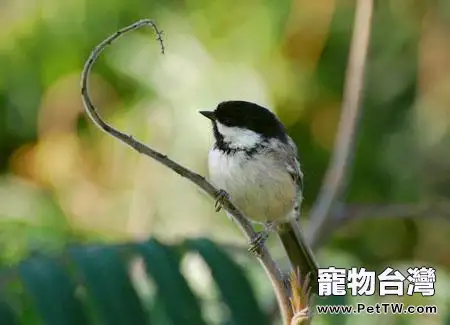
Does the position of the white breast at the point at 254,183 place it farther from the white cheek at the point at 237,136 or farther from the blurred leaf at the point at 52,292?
the blurred leaf at the point at 52,292

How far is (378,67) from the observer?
2.66 metres

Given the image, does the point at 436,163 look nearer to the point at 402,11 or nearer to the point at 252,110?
the point at 402,11

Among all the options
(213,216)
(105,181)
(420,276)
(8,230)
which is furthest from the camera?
(105,181)

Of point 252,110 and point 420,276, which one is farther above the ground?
point 252,110

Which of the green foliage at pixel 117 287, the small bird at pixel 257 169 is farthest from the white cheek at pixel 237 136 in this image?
the green foliage at pixel 117 287

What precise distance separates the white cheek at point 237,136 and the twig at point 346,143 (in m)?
0.16

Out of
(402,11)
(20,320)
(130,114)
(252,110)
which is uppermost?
(402,11)

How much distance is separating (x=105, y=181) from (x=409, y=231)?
2.83ft

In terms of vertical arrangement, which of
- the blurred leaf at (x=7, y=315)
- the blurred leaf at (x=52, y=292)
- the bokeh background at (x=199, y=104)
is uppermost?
the bokeh background at (x=199, y=104)

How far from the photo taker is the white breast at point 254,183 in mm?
1313

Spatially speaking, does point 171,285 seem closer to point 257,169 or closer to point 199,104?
point 257,169

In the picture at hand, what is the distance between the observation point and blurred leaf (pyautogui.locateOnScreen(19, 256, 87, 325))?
3.48ft

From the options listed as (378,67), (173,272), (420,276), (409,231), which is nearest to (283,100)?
(378,67)

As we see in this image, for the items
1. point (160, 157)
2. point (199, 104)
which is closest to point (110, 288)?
point (160, 157)
